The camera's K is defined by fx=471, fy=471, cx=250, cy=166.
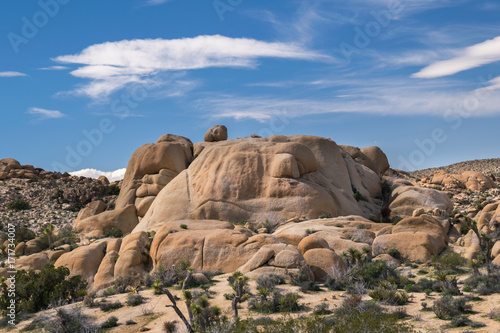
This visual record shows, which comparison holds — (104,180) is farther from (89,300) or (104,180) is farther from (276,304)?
(276,304)

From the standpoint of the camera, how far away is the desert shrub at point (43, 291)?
23953 millimetres

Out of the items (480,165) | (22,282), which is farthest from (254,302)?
(480,165)

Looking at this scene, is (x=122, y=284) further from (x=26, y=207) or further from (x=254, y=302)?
(x=26, y=207)

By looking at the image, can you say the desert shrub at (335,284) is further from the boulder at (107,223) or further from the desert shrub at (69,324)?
the boulder at (107,223)

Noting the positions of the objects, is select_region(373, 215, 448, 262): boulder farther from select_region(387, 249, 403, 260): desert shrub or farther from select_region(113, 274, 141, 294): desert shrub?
select_region(113, 274, 141, 294): desert shrub

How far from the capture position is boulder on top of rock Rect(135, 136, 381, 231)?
40906 mm

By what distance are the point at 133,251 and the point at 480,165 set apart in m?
98.0

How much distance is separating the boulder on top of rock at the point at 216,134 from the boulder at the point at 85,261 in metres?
28.6

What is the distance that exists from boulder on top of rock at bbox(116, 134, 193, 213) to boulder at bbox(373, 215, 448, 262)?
27.1 meters

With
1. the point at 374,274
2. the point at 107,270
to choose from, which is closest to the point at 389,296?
the point at 374,274

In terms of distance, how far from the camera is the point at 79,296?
24547 millimetres

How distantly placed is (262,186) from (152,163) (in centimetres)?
1546

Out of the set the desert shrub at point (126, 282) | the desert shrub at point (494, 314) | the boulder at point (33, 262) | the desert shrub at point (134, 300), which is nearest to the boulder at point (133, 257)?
the desert shrub at point (126, 282)

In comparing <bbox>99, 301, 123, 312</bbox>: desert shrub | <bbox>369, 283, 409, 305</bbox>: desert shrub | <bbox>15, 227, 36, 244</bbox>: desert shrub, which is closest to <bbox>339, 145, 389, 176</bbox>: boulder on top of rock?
<bbox>15, 227, 36, 244</bbox>: desert shrub
